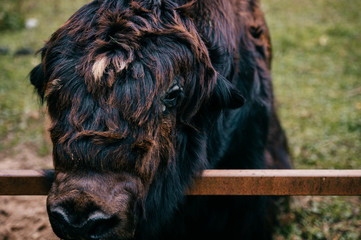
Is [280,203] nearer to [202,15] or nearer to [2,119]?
[202,15]

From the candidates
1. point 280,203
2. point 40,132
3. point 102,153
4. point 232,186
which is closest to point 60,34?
point 102,153

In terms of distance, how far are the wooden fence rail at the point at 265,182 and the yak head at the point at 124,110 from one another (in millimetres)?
260

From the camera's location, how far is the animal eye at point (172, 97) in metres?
2.03

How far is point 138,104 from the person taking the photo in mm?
1854

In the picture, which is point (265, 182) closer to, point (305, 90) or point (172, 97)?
point (172, 97)

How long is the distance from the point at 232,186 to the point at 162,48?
90cm

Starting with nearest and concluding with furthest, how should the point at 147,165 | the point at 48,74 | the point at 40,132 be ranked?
1. the point at 147,165
2. the point at 48,74
3. the point at 40,132

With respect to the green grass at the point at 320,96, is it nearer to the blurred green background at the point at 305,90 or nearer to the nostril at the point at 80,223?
the blurred green background at the point at 305,90

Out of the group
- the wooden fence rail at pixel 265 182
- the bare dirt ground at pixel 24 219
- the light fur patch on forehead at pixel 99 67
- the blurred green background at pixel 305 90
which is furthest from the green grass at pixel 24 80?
the bare dirt ground at pixel 24 219

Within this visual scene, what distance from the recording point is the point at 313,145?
16.4 feet

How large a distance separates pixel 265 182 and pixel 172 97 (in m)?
0.74

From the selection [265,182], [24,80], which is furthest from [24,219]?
[265,182]

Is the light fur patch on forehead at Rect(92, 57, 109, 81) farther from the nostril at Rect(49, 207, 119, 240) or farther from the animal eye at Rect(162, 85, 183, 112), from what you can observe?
the nostril at Rect(49, 207, 119, 240)

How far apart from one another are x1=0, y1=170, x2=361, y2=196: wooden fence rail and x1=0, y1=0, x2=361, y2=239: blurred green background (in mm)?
661
